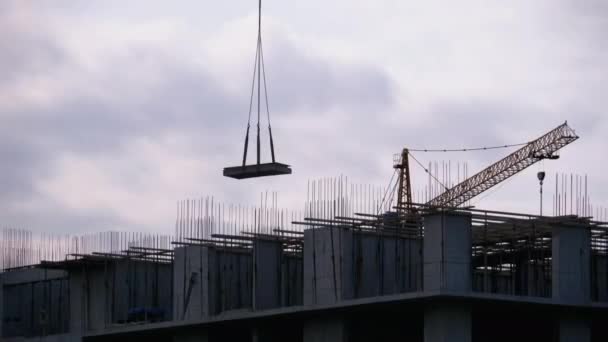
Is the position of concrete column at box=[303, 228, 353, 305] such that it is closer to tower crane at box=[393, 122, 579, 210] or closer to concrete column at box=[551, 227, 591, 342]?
concrete column at box=[551, 227, 591, 342]

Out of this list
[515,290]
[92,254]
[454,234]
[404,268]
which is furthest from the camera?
[92,254]

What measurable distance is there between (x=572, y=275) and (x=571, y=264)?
1.14ft

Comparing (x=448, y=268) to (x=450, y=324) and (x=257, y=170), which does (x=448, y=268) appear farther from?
(x=257, y=170)

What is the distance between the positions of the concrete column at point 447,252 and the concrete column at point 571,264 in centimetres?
357

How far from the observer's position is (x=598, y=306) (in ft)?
137

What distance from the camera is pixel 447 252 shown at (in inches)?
1551

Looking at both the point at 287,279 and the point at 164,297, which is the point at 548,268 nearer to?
the point at 287,279

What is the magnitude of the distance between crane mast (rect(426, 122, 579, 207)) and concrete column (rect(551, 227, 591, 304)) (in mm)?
40443

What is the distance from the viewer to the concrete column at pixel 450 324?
3956 cm

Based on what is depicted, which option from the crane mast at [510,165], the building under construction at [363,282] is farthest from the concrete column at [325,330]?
the crane mast at [510,165]

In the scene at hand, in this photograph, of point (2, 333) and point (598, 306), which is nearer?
point (598, 306)

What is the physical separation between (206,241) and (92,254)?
653 centimetres

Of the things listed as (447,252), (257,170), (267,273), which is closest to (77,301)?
(267,273)

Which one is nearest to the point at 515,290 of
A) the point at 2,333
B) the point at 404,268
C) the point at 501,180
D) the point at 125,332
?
the point at 404,268
